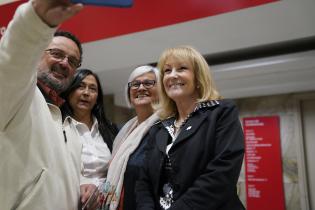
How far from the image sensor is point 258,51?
8.93 ft

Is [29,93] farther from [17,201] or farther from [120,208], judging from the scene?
[120,208]

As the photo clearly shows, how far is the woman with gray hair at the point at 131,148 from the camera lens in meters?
1.42

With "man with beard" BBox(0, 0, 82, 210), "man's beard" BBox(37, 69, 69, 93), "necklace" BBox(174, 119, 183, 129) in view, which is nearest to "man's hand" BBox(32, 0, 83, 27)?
"man with beard" BBox(0, 0, 82, 210)

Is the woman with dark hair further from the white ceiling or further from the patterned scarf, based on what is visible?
the white ceiling

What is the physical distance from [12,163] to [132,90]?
95cm

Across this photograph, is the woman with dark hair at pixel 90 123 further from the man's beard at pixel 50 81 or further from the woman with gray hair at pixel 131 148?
the man's beard at pixel 50 81

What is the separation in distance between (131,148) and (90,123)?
379 millimetres

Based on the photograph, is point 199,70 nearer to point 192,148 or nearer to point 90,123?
point 192,148

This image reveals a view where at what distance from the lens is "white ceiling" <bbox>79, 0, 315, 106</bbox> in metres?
1.79


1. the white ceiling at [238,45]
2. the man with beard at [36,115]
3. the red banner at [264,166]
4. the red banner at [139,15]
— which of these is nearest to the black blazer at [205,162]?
the man with beard at [36,115]

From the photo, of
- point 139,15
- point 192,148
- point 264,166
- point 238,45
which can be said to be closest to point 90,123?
point 139,15

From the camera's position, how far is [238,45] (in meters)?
2.11

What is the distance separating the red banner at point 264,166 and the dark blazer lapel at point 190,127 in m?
2.07

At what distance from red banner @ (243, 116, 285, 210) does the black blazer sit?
2.02 metres
